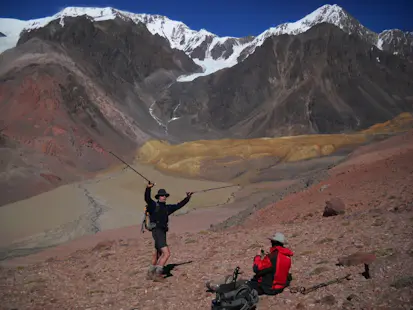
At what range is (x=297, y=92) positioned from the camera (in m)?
149

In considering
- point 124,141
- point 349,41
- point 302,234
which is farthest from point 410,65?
point 302,234

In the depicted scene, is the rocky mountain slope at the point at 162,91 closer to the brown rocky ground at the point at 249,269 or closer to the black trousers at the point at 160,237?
the brown rocky ground at the point at 249,269

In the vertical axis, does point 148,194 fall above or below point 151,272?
above

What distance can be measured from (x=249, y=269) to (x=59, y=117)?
79.2 m

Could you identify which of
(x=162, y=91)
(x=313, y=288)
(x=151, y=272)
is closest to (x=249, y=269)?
(x=151, y=272)

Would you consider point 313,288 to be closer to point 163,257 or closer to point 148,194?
point 163,257

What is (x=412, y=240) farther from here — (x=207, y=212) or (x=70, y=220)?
(x=70, y=220)

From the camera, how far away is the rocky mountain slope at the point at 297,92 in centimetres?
14225

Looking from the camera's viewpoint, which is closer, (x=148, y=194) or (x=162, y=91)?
(x=148, y=194)

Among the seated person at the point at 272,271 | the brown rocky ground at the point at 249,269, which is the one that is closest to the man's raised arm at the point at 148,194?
the brown rocky ground at the point at 249,269

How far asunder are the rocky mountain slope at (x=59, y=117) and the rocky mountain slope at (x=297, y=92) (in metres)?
19.4

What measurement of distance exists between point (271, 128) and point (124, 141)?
59311 mm

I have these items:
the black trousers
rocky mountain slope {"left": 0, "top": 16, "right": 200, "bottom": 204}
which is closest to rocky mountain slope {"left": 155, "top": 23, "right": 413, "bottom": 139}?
rocky mountain slope {"left": 0, "top": 16, "right": 200, "bottom": 204}

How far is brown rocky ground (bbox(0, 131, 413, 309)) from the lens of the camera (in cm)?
732
